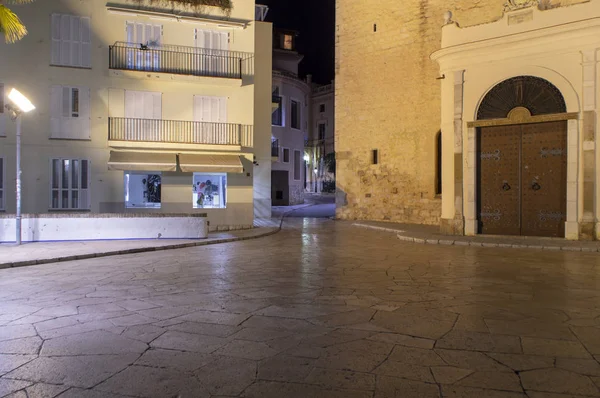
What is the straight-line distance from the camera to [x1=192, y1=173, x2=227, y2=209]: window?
21.6 meters

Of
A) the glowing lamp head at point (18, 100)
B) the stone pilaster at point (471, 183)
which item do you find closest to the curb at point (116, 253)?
the glowing lamp head at point (18, 100)

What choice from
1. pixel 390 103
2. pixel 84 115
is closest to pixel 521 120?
pixel 390 103

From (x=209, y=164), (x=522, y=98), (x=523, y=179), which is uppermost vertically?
(x=522, y=98)

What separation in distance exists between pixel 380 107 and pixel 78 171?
48.0 ft

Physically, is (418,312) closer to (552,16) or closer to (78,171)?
(552,16)

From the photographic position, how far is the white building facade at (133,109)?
19.5 meters

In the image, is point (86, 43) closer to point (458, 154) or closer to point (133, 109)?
point (133, 109)

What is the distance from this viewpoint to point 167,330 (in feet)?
18.2

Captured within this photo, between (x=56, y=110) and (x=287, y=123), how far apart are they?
2179 centimetres

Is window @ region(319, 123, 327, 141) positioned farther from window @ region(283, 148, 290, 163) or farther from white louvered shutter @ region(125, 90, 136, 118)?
white louvered shutter @ region(125, 90, 136, 118)

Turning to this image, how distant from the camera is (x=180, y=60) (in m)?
20.8

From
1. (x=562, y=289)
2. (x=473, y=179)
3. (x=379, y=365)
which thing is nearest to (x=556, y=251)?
(x=473, y=179)

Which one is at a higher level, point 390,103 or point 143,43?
point 143,43

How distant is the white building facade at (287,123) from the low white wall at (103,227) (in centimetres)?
2237
